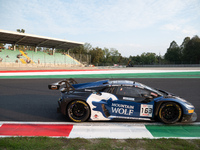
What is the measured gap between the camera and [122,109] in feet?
14.3

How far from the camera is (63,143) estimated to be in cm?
333

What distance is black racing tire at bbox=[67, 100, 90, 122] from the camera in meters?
4.45

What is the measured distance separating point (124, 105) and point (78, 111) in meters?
1.27

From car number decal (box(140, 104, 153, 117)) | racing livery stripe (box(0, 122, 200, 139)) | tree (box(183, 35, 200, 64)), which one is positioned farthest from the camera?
tree (box(183, 35, 200, 64))

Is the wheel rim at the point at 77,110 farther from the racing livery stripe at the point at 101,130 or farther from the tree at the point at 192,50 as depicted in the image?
the tree at the point at 192,50

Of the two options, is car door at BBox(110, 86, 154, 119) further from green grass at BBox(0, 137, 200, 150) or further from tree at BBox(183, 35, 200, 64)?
tree at BBox(183, 35, 200, 64)

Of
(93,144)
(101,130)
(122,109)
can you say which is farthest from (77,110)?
(93,144)

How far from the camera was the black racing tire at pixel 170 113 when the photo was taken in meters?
4.31

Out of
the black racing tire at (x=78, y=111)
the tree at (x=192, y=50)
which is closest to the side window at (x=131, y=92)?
the black racing tire at (x=78, y=111)

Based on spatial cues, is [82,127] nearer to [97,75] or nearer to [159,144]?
[159,144]

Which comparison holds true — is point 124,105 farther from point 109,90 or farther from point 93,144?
point 93,144

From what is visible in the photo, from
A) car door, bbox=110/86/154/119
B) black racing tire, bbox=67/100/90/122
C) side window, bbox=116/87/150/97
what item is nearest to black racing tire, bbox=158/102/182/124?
car door, bbox=110/86/154/119

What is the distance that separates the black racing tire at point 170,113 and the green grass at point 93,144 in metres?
0.92

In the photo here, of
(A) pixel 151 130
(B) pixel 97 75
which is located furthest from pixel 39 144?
(B) pixel 97 75
